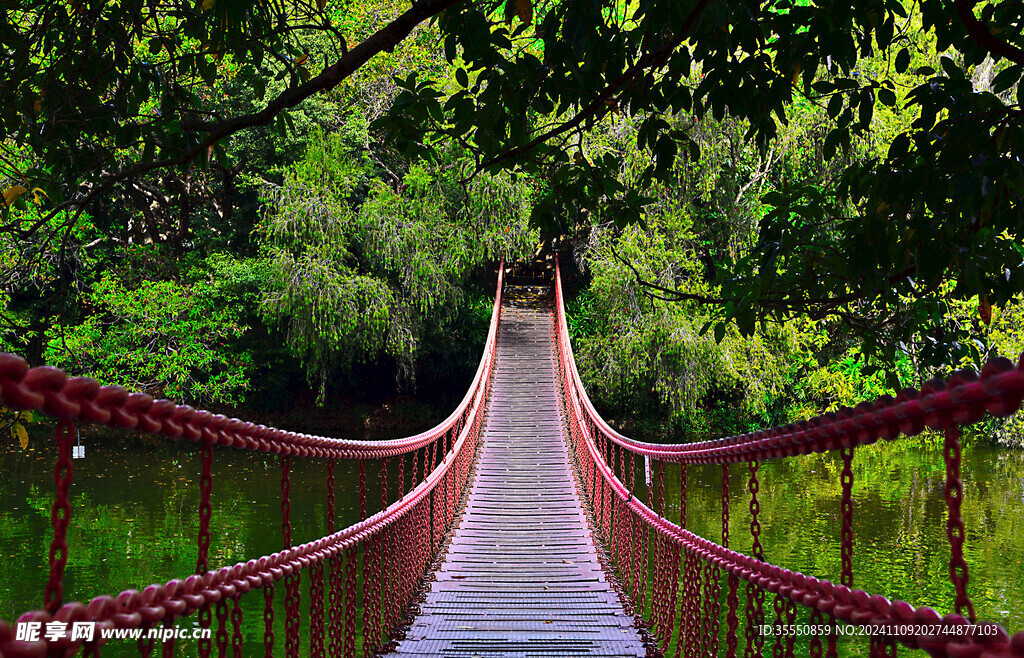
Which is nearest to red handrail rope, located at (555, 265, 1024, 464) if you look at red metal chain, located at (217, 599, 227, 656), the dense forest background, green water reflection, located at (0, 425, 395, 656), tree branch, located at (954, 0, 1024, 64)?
red metal chain, located at (217, 599, 227, 656)

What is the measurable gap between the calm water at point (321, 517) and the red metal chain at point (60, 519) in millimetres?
5309

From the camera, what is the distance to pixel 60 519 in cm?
95

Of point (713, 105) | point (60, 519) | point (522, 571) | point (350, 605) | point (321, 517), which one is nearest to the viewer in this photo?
point (60, 519)

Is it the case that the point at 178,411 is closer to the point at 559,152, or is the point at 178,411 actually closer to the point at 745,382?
the point at 559,152

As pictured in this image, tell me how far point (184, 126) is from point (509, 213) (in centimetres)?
904

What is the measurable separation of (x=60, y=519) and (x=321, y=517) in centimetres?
845

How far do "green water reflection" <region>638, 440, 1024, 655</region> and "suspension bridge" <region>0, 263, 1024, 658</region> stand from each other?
71 cm

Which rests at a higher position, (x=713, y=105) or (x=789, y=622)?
(x=713, y=105)

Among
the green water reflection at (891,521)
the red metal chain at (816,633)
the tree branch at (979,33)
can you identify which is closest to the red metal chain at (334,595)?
the red metal chain at (816,633)

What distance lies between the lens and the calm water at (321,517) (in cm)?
671

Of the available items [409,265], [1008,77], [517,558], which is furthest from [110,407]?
[409,265]

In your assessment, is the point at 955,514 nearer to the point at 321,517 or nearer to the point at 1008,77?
the point at 1008,77

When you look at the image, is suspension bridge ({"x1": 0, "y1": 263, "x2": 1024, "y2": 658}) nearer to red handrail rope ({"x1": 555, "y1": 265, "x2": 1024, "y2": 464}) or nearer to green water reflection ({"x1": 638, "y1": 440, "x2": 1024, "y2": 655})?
red handrail rope ({"x1": 555, "y1": 265, "x2": 1024, "y2": 464})

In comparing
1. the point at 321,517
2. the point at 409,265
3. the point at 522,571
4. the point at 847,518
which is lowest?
the point at 321,517
